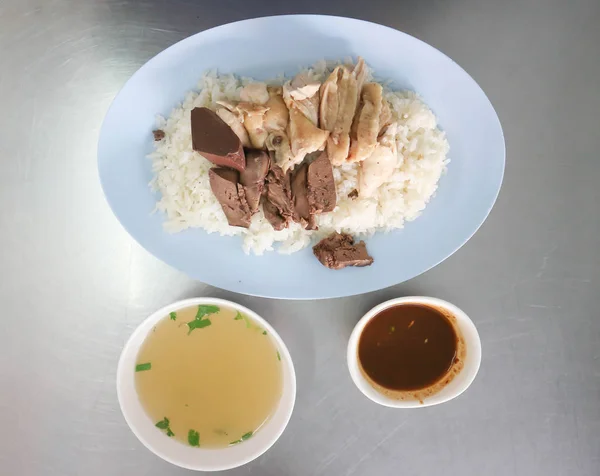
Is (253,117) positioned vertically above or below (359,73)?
below

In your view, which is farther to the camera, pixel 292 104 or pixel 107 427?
pixel 107 427

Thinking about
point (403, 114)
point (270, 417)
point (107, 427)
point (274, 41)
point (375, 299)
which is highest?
point (274, 41)

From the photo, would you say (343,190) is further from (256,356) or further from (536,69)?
(536,69)

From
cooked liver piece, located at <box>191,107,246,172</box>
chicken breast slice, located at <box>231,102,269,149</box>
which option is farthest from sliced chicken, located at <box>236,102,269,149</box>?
cooked liver piece, located at <box>191,107,246,172</box>

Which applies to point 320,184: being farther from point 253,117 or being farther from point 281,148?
point 253,117

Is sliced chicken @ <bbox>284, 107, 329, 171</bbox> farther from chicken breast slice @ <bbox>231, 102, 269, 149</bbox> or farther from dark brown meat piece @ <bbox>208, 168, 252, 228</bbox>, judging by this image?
dark brown meat piece @ <bbox>208, 168, 252, 228</bbox>

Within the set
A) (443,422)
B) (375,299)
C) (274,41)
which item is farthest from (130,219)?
(443,422)

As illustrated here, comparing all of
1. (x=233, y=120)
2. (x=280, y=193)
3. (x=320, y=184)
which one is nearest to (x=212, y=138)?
(x=233, y=120)
